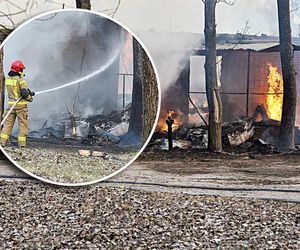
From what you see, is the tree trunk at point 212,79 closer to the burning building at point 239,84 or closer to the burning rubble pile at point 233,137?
the burning rubble pile at point 233,137

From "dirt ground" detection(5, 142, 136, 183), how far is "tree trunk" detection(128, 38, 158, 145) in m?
0.18

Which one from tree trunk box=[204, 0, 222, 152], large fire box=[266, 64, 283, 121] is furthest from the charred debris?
large fire box=[266, 64, 283, 121]

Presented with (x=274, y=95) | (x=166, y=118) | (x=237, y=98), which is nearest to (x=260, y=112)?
(x=274, y=95)

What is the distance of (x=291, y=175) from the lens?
7.45 meters

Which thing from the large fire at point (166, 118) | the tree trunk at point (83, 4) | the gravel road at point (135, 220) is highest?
the tree trunk at point (83, 4)

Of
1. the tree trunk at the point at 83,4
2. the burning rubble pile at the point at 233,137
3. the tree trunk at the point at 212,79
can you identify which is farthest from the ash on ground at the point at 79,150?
the burning rubble pile at the point at 233,137

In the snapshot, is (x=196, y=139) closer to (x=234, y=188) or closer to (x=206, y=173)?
(x=206, y=173)

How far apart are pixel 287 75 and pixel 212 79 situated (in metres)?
1.36

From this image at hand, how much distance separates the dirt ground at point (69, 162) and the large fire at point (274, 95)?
27.7 feet

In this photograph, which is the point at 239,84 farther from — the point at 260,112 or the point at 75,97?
the point at 75,97

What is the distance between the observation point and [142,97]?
432cm

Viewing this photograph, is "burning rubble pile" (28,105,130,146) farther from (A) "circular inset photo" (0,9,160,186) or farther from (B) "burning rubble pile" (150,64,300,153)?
(B) "burning rubble pile" (150,64,300,153)

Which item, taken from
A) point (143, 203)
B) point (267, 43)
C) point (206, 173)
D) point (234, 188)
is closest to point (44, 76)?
point (143, 203)

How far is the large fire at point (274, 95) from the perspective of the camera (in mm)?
12797
